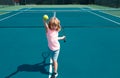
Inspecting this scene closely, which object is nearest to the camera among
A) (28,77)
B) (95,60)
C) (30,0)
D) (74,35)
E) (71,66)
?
(28,77)

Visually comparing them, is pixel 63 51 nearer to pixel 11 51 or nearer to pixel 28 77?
pixel 11 51

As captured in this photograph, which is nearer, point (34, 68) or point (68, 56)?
point (34, 68)

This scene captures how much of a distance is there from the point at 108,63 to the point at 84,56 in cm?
96

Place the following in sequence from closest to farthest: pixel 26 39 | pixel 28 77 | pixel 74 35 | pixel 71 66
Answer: pixel 28 77, pixel 71 66, pixel 26 39, pixel 74 35

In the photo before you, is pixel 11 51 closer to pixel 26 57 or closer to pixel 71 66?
pixel 26 57

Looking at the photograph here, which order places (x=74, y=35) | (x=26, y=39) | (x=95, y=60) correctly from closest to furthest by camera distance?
(x=95, y=60)
(x=26, y=39)
(x=74, y=35)

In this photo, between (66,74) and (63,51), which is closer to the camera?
(66,74)

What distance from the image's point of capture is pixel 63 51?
9.59 m

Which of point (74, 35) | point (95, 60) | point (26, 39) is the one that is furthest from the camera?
point (74, 35)

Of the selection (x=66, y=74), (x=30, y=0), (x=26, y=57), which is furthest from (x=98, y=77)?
(x=30, y=0)

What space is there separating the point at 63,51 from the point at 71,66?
191 centimetres

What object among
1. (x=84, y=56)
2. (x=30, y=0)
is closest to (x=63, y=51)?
(x=84, y=56)

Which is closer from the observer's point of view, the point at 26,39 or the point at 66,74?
the point at 66,74

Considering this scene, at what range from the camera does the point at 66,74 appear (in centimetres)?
702
